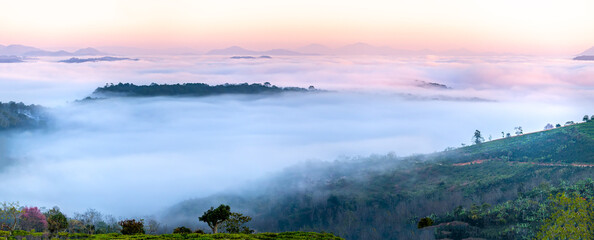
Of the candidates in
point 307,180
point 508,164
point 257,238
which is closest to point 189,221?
point 307,180

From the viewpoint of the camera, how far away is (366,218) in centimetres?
13512

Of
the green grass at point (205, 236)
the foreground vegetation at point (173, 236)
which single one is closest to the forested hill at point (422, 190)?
the green grass at point (205, 236)

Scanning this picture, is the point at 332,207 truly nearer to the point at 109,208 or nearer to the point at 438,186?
the point at 438,186

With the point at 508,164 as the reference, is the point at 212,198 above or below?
below

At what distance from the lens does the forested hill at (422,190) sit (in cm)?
11269

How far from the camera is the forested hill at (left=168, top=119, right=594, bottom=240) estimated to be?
113 metres

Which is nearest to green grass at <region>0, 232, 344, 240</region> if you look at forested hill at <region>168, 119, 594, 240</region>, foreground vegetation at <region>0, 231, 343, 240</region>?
foreground vegetation at <region>0, 231, 343, 240</region>

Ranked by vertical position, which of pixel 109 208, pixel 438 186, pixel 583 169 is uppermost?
pixel 583 169

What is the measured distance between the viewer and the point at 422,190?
14850 centimetres

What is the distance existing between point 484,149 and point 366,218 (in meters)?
54.6

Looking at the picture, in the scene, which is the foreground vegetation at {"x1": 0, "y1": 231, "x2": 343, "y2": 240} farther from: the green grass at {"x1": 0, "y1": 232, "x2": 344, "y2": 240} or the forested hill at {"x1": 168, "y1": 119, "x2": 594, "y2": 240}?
the forested hill at {"x1": 168, "y1": 119, "x2": 594, "y2": 240}

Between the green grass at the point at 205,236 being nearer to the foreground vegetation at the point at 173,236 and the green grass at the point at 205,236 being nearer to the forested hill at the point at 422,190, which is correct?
the foreground vegetation at the point at 173,236

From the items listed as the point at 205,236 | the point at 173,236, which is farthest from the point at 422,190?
the point at 173,236

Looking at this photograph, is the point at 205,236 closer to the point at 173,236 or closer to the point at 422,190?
the point at 173,236
